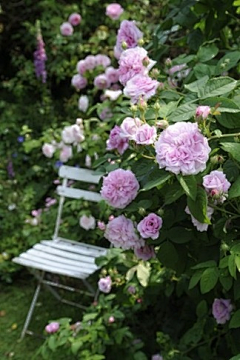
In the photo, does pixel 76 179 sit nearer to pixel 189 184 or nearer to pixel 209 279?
pixel 209 279

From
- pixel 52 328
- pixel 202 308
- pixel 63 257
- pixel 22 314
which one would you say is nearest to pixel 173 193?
pixel 202 308

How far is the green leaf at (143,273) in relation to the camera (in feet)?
8.55

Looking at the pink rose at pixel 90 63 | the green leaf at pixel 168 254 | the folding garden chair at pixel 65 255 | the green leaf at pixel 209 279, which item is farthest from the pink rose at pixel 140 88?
the pink rose at pixel 90 63

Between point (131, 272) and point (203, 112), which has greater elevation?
point (203, 112)

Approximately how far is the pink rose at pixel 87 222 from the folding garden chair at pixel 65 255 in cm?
11

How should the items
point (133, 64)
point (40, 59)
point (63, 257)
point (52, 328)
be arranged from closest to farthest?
point (133, 64)
point (52, 328)
point (63, 257)
point (40, 59)

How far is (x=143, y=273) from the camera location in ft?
8.61

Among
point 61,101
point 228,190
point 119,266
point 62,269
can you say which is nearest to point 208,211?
point 228,190

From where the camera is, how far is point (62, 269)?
10.8ft

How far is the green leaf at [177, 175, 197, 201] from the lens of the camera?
1.48 meters

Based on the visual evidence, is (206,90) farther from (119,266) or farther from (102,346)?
(102,346)

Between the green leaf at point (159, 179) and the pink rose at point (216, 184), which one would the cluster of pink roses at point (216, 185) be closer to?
the pink rose at point (216, 184)

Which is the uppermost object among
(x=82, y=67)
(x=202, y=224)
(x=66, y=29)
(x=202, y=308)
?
(x=202, y=224)

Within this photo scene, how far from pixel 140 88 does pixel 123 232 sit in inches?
17.2
